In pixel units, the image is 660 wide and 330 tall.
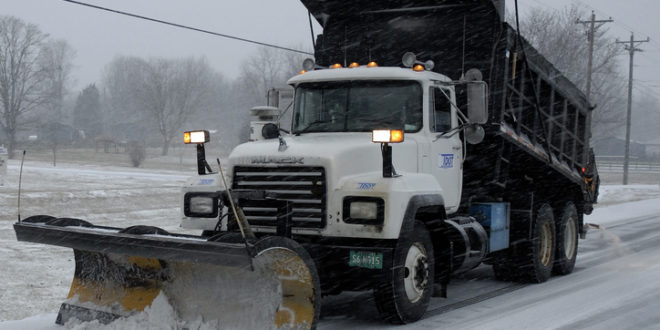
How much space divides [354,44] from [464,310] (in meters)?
3.76

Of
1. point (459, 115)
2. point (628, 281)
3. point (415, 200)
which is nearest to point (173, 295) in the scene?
point (415, 200)

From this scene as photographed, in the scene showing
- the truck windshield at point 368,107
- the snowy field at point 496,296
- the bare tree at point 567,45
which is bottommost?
the snowy field at point 496,296

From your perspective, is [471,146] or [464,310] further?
[471,146]

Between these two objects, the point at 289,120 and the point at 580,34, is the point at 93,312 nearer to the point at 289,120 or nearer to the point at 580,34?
the point at 289,120

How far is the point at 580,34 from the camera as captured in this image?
44719 millimetres

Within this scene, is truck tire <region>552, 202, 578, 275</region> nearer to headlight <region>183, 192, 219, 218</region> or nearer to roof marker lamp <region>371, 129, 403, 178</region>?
roof marker lamp <region>371, 129, 403, 178</region>

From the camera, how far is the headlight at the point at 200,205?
265 inches

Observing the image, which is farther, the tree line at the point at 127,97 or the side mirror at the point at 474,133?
the tree line at the point at 127,97

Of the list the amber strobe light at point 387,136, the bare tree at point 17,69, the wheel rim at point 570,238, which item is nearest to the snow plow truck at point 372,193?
the amber strobe light at point 387,136

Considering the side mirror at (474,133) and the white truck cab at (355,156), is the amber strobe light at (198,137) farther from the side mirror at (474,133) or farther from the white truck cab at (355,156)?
the side mirror at (474,133)

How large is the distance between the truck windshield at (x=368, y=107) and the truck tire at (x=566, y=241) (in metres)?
4.02

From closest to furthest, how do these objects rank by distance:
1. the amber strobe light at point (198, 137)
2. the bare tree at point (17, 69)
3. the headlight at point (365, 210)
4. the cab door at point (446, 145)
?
the headlight at point (365, 210) → the amber strobe light at point (198, 137) → the cab door at point (446, 145) → the bare tree at point (17, 69)

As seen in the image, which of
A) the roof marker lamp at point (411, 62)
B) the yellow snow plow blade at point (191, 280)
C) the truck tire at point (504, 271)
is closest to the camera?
the yellow snow plow blade at point (191, 280)

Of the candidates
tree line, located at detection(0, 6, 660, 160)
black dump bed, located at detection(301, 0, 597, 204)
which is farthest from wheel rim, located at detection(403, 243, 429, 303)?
tree line, located at detection(0, 6, 660, 160)
